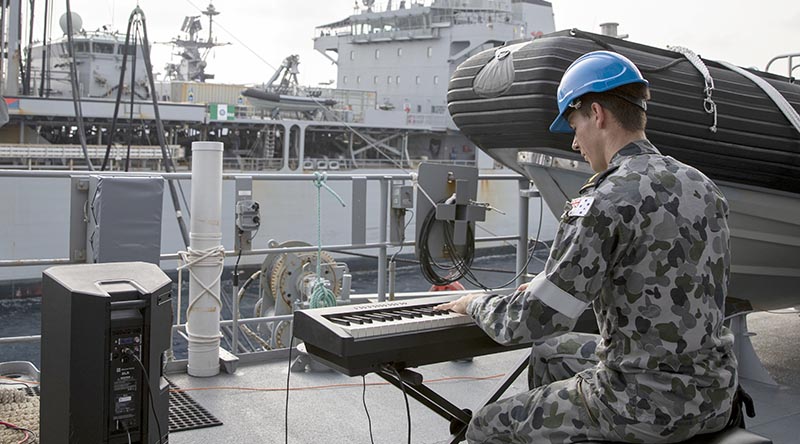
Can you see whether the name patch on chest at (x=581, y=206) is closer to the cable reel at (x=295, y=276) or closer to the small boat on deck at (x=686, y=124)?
the small boat on deck at (x=686, y=124)

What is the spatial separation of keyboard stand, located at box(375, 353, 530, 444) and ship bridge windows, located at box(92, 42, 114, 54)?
2074 centimetres

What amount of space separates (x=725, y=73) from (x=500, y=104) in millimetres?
1022

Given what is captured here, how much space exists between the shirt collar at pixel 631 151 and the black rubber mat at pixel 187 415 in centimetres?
183

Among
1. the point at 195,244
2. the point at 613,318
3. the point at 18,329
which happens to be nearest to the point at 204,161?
the point at 195,244

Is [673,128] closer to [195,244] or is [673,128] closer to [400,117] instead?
[195,244]

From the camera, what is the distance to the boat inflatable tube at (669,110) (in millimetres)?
3277

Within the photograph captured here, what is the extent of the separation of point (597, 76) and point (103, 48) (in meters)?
21.2

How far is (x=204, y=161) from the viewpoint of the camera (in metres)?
3.35

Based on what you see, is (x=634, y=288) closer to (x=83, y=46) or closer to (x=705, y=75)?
(x=705, y=75)

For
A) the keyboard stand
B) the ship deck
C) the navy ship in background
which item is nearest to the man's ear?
the keyboard stand

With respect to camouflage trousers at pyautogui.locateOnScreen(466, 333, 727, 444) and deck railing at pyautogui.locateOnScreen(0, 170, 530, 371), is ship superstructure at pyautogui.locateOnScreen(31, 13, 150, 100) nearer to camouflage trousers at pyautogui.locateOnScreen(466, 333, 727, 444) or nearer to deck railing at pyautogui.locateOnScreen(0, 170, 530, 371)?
deck railing at pyautogui.locateOnScreen(0, 170, 530, 371)

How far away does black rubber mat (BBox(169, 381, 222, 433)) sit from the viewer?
2809 mm

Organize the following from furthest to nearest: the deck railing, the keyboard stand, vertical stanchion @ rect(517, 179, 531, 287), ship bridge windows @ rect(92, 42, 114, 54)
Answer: ship bridge windows @ rect(92, 42, 114, 54) < vertical stanchion @ rect(517, 179, 531, 287) < the deck railing < the keyboard stand

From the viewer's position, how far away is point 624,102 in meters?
1.64
